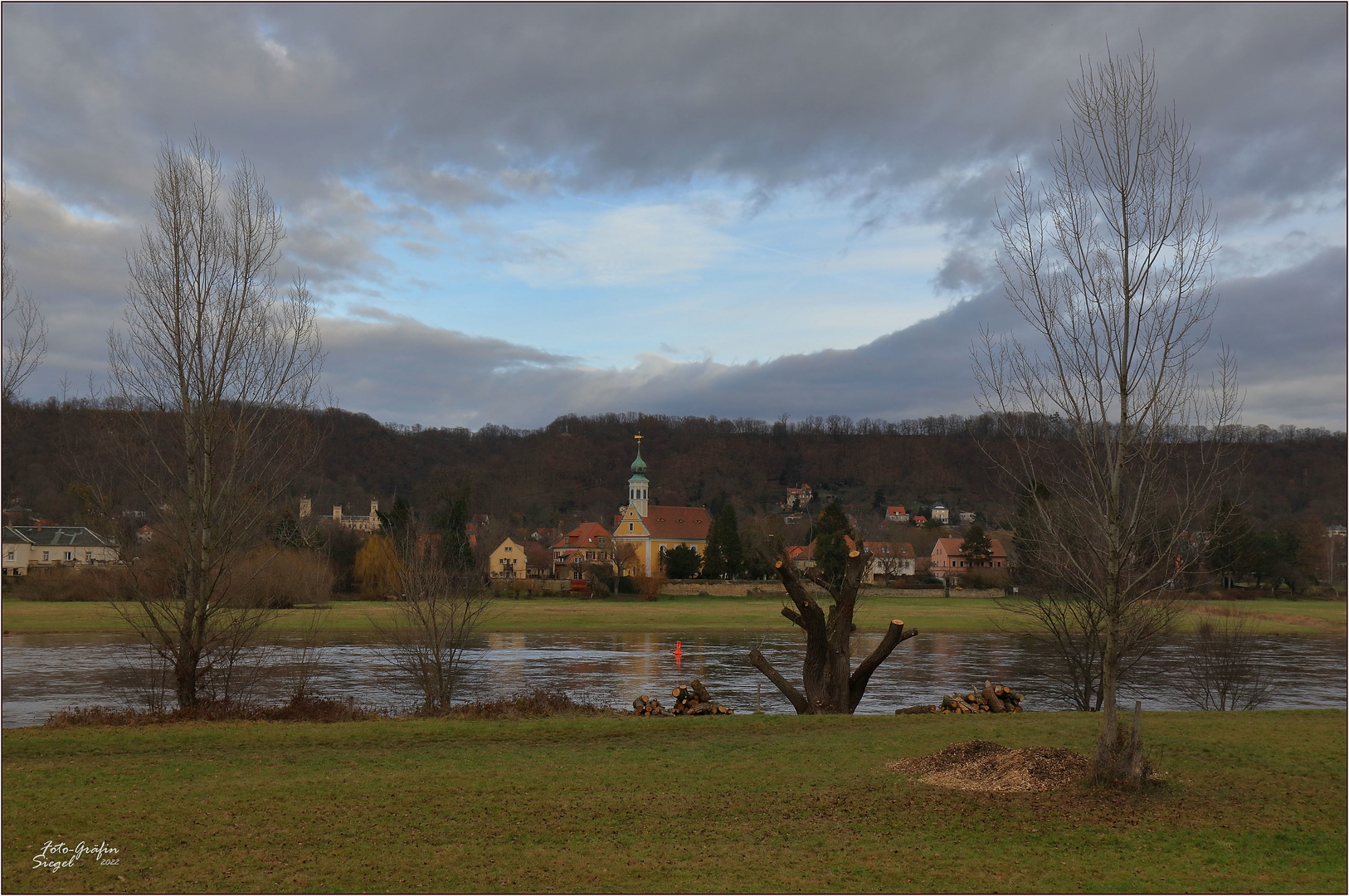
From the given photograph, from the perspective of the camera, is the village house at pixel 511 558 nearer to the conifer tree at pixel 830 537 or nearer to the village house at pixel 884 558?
the village house at pixel 884 558

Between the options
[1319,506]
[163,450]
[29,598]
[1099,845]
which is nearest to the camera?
[1099,845]

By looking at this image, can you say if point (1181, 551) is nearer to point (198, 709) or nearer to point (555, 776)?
point (555, 776)

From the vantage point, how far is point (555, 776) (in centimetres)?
1084

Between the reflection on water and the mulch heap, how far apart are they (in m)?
10.7

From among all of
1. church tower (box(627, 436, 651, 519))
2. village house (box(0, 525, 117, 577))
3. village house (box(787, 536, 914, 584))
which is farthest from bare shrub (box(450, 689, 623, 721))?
church tower (box(627, 436, 651, 519))

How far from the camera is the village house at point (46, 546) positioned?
8819cm

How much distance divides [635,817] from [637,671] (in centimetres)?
2186

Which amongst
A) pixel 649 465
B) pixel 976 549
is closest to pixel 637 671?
pixel 976 549

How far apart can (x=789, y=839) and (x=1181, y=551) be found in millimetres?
9527

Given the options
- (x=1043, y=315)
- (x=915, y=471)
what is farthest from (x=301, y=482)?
(x=915, y=471)

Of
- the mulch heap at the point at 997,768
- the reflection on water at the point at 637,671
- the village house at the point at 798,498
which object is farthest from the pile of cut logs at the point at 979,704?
the village house at the point at 798,498

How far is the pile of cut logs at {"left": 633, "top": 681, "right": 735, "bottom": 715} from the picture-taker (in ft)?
64.7

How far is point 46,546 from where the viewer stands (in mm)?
92062

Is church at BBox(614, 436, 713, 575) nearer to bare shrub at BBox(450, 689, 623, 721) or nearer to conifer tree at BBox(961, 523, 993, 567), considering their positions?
conifer tree at BBox(961, 523, 993, 567)
